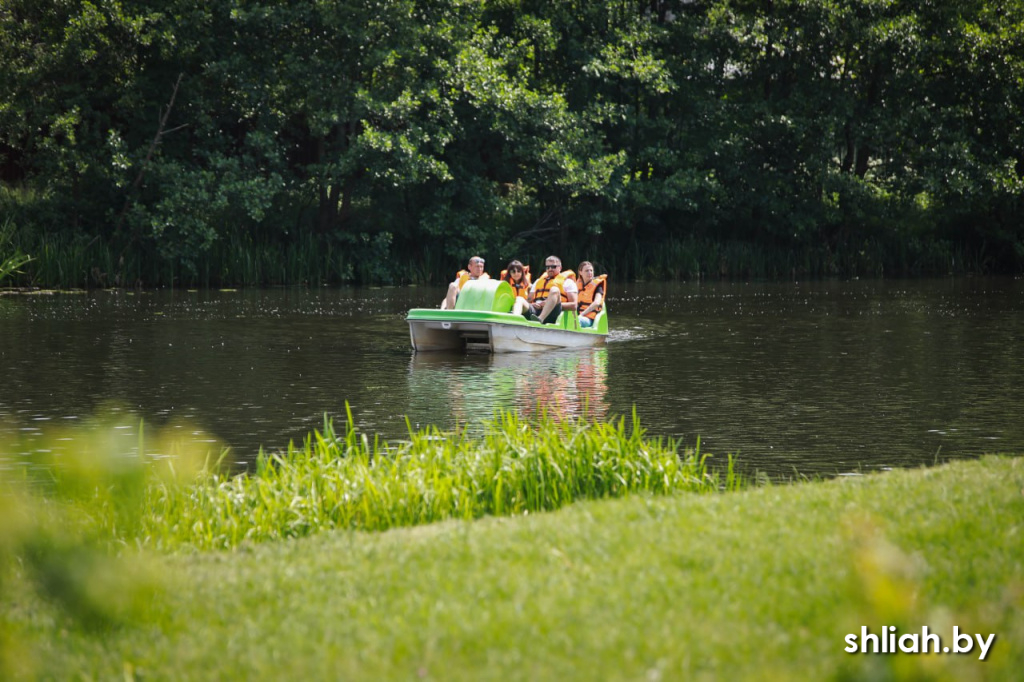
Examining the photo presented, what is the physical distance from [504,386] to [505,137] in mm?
23833

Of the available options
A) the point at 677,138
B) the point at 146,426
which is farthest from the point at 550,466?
the point at 677,138

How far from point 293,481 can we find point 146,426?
15.1ft

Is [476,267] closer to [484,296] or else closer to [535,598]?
[484,296]

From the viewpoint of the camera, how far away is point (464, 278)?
2078 centimetres

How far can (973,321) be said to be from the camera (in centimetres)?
2348

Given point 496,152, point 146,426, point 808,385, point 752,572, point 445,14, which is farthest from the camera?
point 496,152

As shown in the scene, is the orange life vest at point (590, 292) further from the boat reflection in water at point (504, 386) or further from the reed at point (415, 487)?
the reed at point (415, 487)

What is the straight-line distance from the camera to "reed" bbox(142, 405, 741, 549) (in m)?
7.25

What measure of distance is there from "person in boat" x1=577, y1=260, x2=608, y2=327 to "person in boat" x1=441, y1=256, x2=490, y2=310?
1.89 metres

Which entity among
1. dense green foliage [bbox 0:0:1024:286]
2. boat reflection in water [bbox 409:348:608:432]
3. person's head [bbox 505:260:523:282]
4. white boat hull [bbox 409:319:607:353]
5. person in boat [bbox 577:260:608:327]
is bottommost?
boat reflection in water [bbox 409:348:608:432]

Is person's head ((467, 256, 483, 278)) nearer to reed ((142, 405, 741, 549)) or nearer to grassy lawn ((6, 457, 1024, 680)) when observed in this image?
reed ((142, 405, 741, 549))

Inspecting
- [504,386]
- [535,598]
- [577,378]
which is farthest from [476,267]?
[535,598]

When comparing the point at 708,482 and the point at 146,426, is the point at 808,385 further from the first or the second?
the point at 146,426

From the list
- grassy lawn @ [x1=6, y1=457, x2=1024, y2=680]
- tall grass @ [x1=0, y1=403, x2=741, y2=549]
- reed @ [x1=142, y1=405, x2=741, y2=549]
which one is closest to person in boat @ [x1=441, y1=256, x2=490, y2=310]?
tall grass @ [x1=0, y1=403, x2=741, y2=549]
